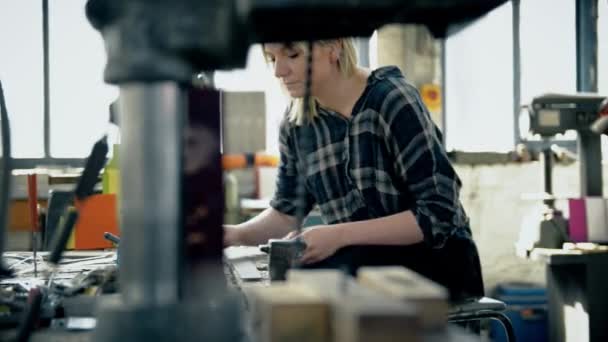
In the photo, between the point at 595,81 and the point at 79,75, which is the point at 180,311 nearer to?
the point at 79,75

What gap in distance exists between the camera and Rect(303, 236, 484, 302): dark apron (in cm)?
145

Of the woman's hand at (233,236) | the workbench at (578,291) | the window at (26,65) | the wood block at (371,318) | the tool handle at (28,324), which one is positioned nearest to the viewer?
the wood block at (371,318)

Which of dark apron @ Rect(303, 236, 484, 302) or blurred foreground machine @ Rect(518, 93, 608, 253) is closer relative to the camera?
dark apron @ Rect(303, 236, 484, 302)

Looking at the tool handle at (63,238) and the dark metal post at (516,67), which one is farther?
the dark metal post at (516,67)

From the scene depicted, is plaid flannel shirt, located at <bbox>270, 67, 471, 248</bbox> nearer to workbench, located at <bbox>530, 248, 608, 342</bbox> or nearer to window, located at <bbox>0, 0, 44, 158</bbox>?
workbench, located at <bbox>530, 248, 608, 342</bbox>

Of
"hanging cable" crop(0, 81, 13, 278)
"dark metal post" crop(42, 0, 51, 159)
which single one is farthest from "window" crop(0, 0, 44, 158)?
"hanging cable" crop(0, 81, 13, 278)

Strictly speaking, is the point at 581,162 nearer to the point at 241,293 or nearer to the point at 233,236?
the point at 233,236

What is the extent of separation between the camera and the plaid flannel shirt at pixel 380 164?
1470 mm

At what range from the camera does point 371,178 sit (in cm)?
160

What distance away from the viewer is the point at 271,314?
0.34m

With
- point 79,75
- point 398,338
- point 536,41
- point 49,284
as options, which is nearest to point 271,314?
point 398,338

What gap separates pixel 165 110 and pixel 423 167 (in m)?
1.12

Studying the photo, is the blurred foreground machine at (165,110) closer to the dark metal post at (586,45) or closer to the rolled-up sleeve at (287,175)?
the rolled-up sleeve at (287,175)

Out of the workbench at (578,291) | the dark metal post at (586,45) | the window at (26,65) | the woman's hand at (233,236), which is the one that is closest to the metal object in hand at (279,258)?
the woman's hand at (233,236)
